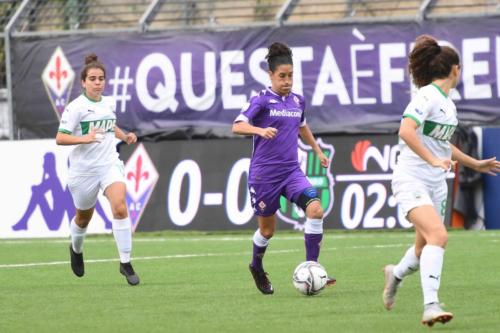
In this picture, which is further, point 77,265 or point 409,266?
point 77,265

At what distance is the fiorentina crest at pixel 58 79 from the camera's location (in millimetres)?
25453

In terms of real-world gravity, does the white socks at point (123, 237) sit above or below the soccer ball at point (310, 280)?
above

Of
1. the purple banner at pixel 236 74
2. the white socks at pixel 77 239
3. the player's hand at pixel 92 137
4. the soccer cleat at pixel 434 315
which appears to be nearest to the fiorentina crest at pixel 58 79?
the purple banner at pixel 236 74

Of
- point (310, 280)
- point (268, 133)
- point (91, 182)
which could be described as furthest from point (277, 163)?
point (91, 182)

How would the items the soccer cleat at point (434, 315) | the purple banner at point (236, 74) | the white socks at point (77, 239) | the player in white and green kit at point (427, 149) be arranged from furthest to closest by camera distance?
the purple banner at point (236, 74)
the white socks at point (77, 239)
the player in white and green kit at point (427, 149)
the soccer cleat at point (434, 315)

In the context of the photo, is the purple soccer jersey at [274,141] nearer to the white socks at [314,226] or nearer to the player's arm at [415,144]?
the white socks at [314,226]

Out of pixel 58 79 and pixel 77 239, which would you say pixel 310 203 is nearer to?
pixel 77 239

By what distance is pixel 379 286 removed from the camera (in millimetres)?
12195

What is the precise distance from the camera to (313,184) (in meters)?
21.9

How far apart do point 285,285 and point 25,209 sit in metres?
11.4

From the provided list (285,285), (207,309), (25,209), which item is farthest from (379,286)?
(25,209)

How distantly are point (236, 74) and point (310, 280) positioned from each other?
42.6 ft

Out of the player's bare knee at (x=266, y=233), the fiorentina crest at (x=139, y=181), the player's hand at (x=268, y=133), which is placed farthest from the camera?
the fiorentina crest at (x=139, y=181)

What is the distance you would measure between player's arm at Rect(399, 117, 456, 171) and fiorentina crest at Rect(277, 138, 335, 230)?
489 inches
